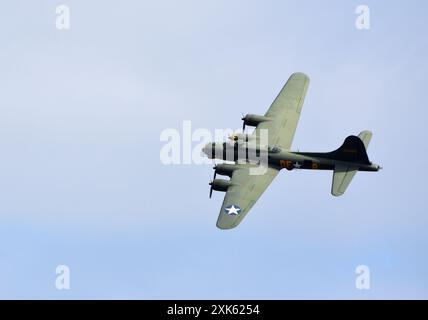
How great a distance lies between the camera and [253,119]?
87750 millimetres

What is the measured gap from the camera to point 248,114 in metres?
88.1

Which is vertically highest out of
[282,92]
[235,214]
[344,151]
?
[282,92]

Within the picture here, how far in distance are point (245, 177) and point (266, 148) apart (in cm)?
394

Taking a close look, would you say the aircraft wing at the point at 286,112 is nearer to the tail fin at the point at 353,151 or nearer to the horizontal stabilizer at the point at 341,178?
the tail fin at the point at 353,151

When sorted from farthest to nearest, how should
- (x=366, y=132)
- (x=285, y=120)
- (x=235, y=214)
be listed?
(x=285, y=120) < (x=366, y=132) < (x=235, y=214)

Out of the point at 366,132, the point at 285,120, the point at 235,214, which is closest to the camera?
the point at 235,214

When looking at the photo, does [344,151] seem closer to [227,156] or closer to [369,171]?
[369,171]

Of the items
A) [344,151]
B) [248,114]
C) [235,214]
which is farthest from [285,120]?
[235,214]

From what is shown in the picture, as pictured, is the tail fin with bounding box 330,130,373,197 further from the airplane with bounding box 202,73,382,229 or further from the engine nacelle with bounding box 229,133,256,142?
the engine nacelle with bounding box 229,133,256,142

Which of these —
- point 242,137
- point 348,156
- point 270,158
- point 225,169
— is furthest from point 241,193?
point 348,156

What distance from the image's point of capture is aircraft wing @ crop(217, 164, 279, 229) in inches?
2995

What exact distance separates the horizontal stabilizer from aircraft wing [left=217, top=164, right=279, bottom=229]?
5.85 meters

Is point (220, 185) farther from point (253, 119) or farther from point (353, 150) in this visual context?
point (353, 150)

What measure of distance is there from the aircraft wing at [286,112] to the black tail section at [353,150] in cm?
688
